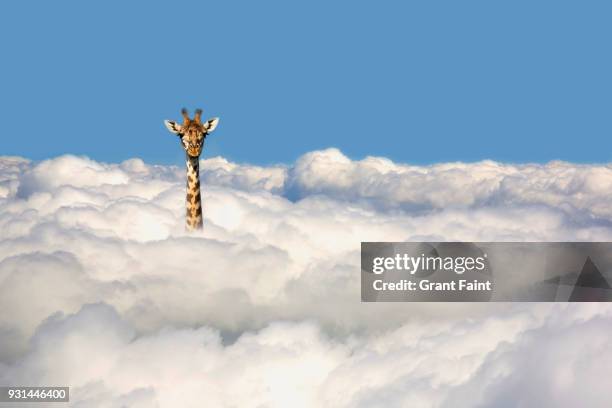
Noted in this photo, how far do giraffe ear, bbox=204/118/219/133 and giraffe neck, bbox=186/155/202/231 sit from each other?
10.9 ft

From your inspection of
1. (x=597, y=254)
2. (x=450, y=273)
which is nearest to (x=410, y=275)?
(x=450, y=273)

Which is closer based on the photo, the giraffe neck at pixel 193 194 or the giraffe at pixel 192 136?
the giraffe at pixel 192 136

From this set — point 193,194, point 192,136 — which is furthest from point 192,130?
point 193,194

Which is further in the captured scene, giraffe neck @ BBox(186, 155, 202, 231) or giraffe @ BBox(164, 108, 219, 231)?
giraffe neck @ BBox(186, 155, 202, 231)

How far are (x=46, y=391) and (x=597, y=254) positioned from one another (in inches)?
5819

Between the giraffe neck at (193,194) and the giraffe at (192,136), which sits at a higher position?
the giraffe at (192,136)

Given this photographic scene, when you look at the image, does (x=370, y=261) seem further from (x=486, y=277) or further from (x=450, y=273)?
(x=486, y=277)

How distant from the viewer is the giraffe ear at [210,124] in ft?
220

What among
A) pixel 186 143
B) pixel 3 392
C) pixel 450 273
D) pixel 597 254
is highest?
pixel 597 254

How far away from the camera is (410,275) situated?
85.6 metres

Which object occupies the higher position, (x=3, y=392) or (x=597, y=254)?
(x=597, y=254)

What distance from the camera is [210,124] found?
67.4m

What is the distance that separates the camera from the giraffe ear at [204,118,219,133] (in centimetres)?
6706

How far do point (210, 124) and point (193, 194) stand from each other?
299 inches
